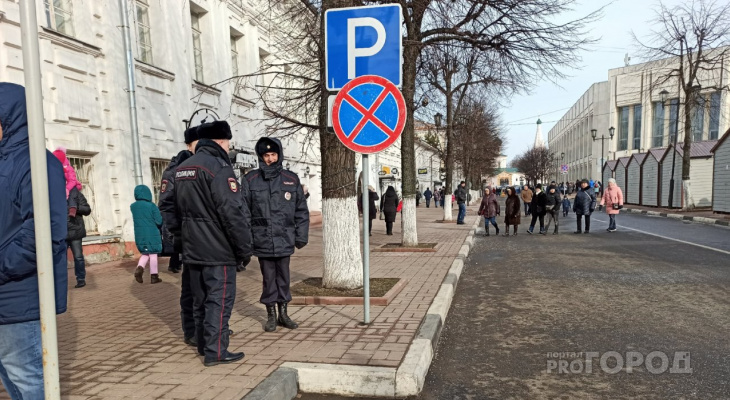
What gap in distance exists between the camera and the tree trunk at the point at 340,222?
5672mm

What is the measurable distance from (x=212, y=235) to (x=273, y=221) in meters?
0.94

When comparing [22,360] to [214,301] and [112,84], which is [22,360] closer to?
[214,301]

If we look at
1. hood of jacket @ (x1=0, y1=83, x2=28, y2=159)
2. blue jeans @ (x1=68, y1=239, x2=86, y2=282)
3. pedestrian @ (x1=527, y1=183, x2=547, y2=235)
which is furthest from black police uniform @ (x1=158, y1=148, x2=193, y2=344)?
pedestrian @ (x1=527, y1=183, x2=547, y2=235)

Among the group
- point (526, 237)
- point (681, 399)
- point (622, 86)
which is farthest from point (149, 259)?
point (622, 86)

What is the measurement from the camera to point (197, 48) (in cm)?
1396

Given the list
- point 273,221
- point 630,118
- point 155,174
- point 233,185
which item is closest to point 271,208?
point 273,221

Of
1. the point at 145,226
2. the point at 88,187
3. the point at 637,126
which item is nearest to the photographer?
the point at 145,226

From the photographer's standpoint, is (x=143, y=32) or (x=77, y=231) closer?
(x=77, y=231)

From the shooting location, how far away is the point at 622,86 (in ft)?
174

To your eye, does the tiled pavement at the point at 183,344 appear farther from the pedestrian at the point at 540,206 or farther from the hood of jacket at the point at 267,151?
the pedestrian at the point at 540,206

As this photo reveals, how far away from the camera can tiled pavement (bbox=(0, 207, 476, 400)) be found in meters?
3.15

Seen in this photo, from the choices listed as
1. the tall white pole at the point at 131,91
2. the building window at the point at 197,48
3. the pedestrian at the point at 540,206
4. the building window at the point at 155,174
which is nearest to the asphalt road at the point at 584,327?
the pedestrian at the point at 540,206

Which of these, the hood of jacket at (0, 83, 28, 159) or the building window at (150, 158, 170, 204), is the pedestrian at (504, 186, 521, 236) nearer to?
the building window at (150, 158, 170, 204)

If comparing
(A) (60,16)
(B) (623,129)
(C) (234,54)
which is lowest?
(A) (60,16)
